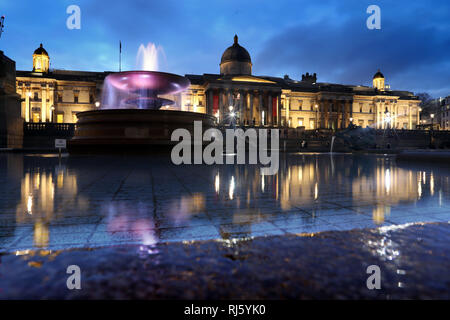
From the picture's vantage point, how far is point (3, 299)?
140 cm

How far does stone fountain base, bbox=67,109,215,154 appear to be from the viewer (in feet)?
43.8

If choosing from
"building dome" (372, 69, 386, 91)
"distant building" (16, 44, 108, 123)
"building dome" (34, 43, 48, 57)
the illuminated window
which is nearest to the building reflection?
"distant building" (16, 44, 108, 123)

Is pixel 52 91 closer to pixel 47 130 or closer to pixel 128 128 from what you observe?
pixel 47 130

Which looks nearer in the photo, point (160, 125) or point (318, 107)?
point (160, 125)

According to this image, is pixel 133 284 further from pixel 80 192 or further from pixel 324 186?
pixel 324 186

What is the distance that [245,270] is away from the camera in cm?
172

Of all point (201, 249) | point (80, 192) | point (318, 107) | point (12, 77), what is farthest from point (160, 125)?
point (318, 107)

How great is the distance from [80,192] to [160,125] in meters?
9.49

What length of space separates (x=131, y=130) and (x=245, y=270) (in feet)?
42.4

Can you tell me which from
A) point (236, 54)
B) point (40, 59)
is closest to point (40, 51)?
point (40, 59)

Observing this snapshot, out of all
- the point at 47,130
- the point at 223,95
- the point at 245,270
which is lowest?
the point at 245,270

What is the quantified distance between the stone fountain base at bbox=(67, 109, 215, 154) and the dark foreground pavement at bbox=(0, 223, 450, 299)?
460 inches

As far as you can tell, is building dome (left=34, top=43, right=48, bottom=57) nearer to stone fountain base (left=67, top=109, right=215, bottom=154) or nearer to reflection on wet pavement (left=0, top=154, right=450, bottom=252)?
stone fountain base (left=67, top=109, right=215, bottom=154)

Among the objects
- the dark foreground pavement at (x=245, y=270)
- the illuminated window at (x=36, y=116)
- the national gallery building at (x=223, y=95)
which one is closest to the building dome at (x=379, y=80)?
the national gallery building at (x=223, y=95)
